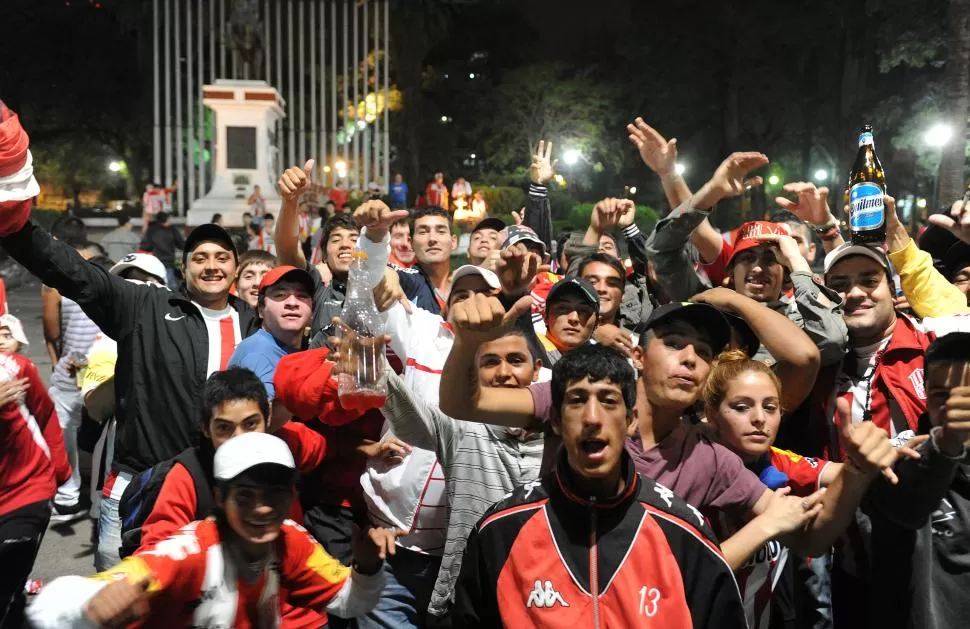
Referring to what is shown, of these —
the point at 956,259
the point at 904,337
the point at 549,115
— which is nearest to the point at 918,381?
the point at 904,337

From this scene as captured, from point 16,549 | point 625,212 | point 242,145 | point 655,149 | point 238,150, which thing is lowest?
point 16,549

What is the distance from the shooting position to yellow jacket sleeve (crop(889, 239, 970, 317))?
4379 millimetres

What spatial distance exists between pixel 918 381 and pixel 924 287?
32.2 inches

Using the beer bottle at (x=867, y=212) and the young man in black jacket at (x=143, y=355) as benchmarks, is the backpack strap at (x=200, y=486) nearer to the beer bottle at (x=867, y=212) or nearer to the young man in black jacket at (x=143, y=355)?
the young man in black jacket at (x=143, y=355)

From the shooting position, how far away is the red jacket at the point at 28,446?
4.44 meters

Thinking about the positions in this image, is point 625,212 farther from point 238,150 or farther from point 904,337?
point 238,150

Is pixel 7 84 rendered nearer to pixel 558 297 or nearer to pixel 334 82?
pixel 334 82

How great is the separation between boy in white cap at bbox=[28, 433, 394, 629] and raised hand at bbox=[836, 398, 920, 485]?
5.21 ft

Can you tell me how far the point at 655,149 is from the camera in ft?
15.4

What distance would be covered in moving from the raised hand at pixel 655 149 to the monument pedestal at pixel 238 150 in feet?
67.2

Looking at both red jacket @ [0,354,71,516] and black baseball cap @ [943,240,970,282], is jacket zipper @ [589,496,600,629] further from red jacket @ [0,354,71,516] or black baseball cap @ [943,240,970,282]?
black baseball cap @ [943,240,970,282]

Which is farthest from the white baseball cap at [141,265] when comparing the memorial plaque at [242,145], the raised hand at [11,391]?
the memorial plaque at [242,145]

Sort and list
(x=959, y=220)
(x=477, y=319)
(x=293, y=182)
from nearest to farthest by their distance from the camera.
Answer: (x=477, y=319)
(x=959, y=220)
(x=293, y=182)

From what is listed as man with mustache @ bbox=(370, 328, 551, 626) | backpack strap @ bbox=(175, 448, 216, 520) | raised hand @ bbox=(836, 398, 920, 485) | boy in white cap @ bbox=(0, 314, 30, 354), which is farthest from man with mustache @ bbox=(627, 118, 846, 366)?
boy in white cap @ bbox=(0, 314, 30, 354)
